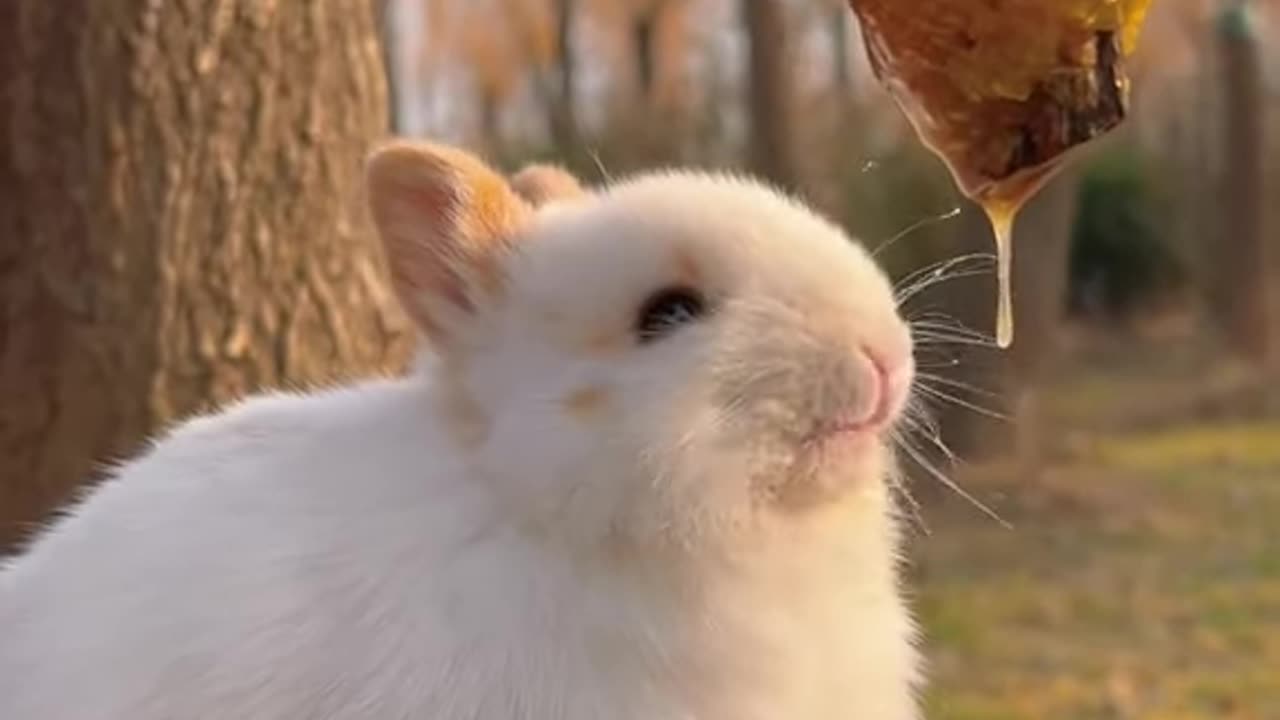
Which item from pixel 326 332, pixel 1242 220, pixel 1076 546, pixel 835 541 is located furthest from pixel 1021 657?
pixel 1242 220

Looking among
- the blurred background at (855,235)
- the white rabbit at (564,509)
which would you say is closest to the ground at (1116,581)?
the blurred background at (855,235)

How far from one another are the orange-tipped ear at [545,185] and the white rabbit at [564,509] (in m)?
0.10

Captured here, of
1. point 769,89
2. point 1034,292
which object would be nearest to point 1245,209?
point 1034,292

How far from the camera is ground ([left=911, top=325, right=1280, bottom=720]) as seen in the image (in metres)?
4.19

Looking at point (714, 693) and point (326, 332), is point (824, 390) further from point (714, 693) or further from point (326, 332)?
point (326, 332)

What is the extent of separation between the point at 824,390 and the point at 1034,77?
0.74ft

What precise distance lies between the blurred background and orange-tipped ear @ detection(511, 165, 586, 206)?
0.14 meters

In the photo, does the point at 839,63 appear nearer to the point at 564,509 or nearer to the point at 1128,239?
the point at 1128,239

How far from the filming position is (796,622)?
1.24 metres

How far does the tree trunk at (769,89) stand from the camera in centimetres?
607

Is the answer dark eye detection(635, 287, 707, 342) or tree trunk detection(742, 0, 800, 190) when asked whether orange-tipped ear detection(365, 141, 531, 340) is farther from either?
tree trunk detection(742, 0, 800, 190)

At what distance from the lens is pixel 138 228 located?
6.49 feet

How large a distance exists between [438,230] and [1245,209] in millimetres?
8653

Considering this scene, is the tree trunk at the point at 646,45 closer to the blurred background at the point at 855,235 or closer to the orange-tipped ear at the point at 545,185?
the blurred background at the point at 855,235
